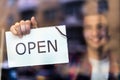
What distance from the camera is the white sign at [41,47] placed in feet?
7.55

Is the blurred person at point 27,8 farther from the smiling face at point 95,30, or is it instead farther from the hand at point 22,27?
the smiling face at point 95,30

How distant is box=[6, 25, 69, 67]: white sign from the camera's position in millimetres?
2301

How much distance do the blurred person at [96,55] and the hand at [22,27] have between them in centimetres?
32

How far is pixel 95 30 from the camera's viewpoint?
2.24m

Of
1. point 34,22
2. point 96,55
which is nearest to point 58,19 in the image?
point 34,22

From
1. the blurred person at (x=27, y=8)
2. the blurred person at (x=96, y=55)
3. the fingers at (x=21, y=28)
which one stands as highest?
the blurred person at (x=27, y=8)

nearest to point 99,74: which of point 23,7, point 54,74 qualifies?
point 54,74

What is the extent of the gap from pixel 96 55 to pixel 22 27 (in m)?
0.48

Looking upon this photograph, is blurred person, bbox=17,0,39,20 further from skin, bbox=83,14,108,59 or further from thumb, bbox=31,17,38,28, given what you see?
skin, bbox=83,14,108,59

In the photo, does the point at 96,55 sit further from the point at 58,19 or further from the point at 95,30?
the point at 58,19

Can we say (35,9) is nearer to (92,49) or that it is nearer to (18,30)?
(18,30)

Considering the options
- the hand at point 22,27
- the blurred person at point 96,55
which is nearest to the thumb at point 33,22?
the hand at point 22,27

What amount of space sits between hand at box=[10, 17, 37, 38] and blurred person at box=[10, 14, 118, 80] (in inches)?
12.5

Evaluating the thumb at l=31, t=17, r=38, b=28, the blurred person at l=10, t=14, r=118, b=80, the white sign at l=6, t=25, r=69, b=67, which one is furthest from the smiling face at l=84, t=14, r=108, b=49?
the thumb at l=31, t=17, r=38, b=28
